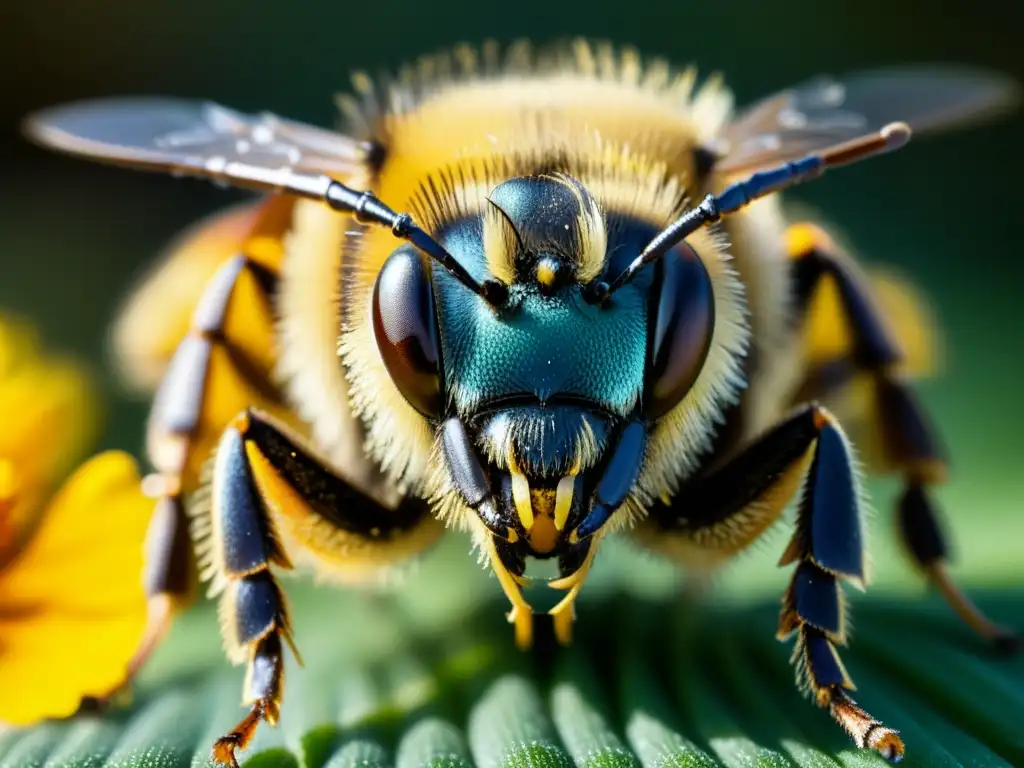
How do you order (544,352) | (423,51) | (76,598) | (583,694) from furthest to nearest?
1. (423,51)
2. (76,598)
3. (583,694)
4. (544,352)

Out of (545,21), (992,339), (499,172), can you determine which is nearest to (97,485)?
(499,172)

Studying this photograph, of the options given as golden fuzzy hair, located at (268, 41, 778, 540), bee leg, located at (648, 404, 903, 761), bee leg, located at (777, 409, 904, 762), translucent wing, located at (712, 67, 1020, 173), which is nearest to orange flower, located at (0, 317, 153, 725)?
golden fuzzy hair, located at (268, 41, 778, 540)

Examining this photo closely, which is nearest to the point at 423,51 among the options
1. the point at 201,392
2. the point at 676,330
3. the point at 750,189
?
the point at 201,392

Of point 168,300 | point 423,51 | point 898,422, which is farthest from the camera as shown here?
point 423,51

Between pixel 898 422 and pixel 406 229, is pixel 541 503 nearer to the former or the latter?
pixel 406 229

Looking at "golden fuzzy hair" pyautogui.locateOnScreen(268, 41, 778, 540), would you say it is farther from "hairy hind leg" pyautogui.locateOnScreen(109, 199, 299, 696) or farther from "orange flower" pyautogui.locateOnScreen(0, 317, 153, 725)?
"orange flower" pyautogui.locateOnScreen(0, 317, 153, 725)

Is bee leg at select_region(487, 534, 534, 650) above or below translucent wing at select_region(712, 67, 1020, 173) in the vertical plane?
below
